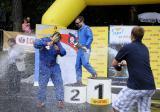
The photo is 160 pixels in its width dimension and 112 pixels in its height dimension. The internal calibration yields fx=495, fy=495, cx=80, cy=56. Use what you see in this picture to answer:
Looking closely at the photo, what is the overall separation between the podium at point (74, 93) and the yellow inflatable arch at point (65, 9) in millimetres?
3946

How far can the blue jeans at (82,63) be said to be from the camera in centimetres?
1224

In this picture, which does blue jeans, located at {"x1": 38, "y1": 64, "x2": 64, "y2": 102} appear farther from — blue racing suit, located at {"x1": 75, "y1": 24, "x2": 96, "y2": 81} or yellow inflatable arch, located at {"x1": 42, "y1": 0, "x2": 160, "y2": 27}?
yellow inflatable arch, located at {"x1": 42, "y1": 0, "x2": 160, "y2": 27}

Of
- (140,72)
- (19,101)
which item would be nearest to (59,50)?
(19,101)

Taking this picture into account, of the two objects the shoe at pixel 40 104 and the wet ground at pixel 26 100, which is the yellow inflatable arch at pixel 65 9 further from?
the shoe at pixel 40 104

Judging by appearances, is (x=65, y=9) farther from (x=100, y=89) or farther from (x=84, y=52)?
(x=100, y=89)

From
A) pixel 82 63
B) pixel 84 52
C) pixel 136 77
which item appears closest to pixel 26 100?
pixel 82 63

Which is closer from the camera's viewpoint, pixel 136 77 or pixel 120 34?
pixel 136 77

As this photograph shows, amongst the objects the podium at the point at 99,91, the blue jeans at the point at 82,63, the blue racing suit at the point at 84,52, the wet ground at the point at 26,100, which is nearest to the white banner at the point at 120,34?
the blue racing suit at the point at 84,52

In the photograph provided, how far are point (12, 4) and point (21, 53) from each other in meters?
10.4

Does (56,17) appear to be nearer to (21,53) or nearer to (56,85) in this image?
(21,53)

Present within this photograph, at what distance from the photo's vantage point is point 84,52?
12.2m

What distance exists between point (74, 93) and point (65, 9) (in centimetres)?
474

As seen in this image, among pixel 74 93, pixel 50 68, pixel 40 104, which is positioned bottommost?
pixel 40 104

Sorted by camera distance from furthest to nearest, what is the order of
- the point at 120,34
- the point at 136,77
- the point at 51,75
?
1. the point at 120,34
2. the point at 51,75
3. the point at 136,77
